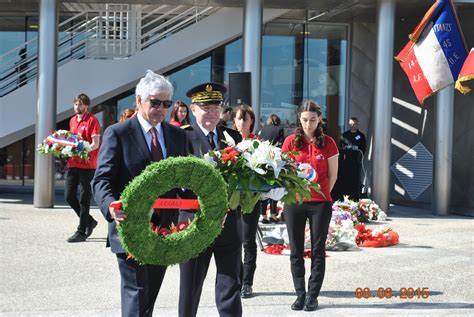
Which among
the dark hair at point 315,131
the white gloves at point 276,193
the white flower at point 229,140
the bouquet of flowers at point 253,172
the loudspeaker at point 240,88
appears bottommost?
the white gloves at point 276,193

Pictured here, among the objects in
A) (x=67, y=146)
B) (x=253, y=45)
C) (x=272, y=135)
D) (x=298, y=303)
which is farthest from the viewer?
(x=253, y=45)

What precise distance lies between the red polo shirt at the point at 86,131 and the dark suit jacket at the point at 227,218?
17.1 ft

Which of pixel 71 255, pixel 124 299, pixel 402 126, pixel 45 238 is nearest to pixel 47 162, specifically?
pixel 45 238

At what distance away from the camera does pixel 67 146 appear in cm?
1049

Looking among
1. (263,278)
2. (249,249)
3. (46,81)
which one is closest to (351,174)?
(46,81)

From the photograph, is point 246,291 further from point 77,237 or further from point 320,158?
point 77,237

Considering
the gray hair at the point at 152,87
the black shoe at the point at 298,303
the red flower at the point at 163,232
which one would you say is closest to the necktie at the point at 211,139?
the gray hair at the point at 152,87

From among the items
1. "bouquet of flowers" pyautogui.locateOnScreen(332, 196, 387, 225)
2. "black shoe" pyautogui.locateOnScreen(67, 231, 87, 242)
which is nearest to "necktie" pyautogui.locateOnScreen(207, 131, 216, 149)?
"black shoe" pyautogui.locateOnScreen(67, 231, 87, 242)

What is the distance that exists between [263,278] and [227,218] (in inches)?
123

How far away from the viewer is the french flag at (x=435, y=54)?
9109 mm

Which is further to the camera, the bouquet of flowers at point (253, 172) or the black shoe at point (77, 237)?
the black shoe at point (77, 237)

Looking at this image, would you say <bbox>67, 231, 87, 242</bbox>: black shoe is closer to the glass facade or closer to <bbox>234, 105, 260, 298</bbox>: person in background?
<bbox>234, 105, 260, 298</bbox>: person in background

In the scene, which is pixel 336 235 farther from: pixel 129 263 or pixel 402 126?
pixel 402 126

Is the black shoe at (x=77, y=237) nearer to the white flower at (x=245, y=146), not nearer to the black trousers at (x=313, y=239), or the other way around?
the black trousers at (x=313, y=239)
